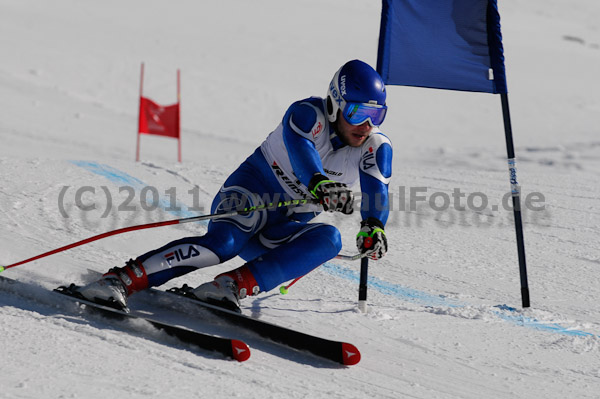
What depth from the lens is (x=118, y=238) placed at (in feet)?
16.8

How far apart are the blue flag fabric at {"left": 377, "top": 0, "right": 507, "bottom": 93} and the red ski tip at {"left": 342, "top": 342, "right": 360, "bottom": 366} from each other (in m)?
2.09

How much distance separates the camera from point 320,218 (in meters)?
6.37

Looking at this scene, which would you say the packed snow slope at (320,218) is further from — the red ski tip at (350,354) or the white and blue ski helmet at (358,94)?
the white and blue ski helmet at (358,94)

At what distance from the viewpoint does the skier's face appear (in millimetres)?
3797

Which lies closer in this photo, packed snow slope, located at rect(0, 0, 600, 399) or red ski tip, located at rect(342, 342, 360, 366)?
packed snow slope, located at rect(0, 0, 600, 399)

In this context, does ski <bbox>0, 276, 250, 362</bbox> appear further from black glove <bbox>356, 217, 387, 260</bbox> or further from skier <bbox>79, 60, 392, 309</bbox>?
black glove <bbox>356, 217, 387, 260</bbox>

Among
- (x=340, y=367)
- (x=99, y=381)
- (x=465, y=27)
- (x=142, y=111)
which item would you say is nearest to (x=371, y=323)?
(x=340, y=367)

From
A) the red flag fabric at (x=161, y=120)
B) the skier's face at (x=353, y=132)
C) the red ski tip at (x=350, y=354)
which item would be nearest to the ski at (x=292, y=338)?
the red ski tip at (x=350, y=354)

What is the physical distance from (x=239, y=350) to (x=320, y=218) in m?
3.27

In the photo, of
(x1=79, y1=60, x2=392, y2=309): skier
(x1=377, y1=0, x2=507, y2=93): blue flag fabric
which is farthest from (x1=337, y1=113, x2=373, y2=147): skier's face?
(x1=377, y1=0, x2=507, y2=93): blue flag fabric

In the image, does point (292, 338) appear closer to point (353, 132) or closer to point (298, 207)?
point (298, 207)

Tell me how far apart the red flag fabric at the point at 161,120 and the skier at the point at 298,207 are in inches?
241

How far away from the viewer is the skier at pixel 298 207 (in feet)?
11.7

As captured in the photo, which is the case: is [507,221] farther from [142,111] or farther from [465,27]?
[142,111]
